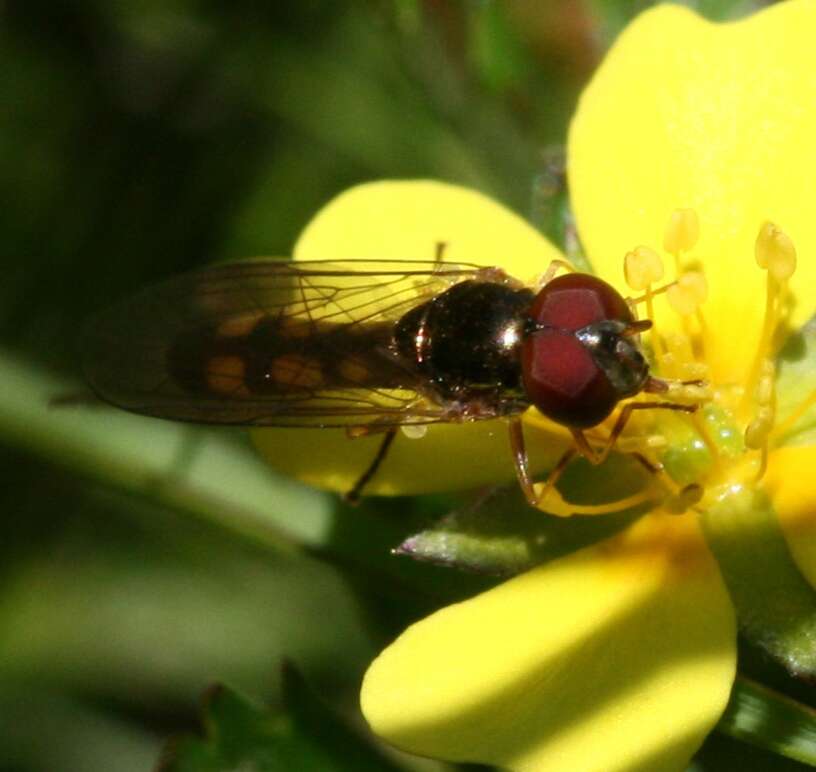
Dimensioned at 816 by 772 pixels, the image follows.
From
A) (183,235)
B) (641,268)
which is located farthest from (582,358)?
(183,235)

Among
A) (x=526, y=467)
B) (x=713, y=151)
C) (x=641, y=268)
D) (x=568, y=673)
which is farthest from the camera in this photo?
(x=713, y=151)

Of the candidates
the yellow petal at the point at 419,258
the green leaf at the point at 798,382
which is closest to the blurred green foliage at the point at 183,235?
the yellow petal at the point at 419,258

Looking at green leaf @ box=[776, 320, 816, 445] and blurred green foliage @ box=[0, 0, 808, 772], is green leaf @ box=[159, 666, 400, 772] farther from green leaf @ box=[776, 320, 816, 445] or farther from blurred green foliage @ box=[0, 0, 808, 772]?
green leaf @ box=[776, 320, 816, 445]

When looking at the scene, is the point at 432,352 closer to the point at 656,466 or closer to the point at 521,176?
the point at 656,466

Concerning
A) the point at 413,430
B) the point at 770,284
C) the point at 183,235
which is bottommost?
the point at 183,235

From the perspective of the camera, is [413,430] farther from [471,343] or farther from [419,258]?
[419,258]

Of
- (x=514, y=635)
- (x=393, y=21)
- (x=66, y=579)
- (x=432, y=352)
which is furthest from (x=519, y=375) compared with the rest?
(x=66, y=579)

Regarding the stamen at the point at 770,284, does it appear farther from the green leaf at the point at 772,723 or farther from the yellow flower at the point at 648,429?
the green leaf at the point at 772,723
